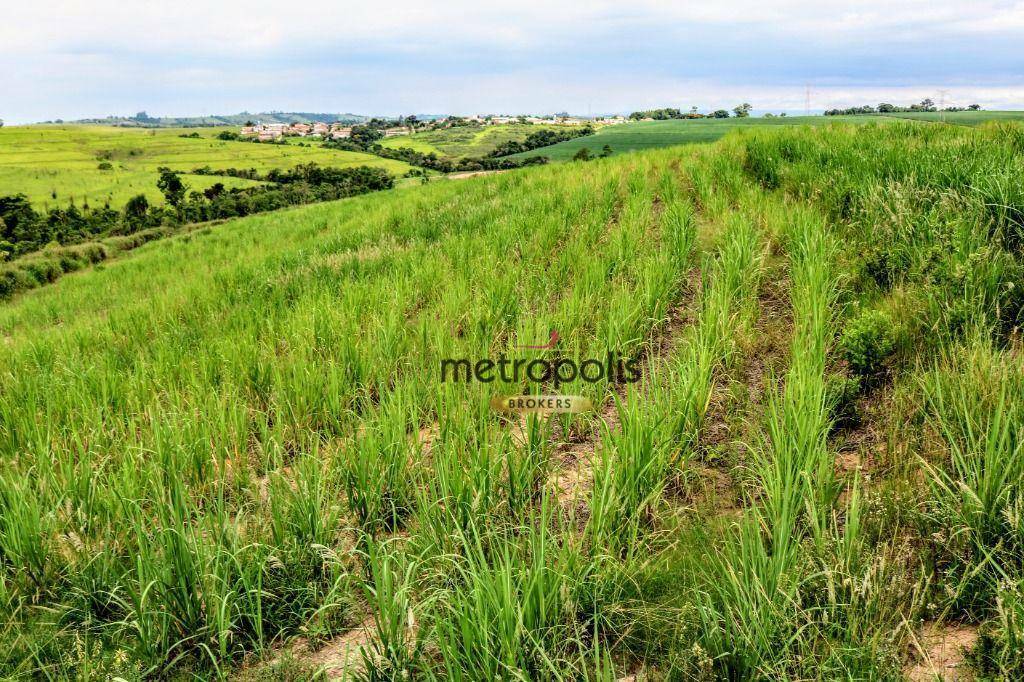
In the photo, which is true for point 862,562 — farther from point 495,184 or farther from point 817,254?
point 495,184

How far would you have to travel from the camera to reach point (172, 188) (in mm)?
70688

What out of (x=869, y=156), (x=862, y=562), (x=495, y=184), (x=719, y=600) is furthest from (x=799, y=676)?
(x=495, y=184)

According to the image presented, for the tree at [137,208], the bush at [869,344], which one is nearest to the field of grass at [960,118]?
the bush at [869,344]

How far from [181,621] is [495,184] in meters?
12.3

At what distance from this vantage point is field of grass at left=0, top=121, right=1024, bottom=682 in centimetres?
147

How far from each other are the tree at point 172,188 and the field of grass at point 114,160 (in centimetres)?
165

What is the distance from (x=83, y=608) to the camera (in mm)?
1759

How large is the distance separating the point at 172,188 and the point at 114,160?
41.5 meters

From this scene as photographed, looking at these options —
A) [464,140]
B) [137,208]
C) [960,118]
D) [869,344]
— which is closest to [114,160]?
[137,208]

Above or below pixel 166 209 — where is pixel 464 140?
above

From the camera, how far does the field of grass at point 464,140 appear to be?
85375 mm

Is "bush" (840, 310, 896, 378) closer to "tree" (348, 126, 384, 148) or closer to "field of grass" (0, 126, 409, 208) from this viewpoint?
"field of grass" (0, 126, 409, 208)

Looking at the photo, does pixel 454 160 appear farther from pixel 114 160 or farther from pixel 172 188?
pixel 114 160

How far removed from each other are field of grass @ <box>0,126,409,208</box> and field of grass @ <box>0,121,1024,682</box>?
8105 cm
